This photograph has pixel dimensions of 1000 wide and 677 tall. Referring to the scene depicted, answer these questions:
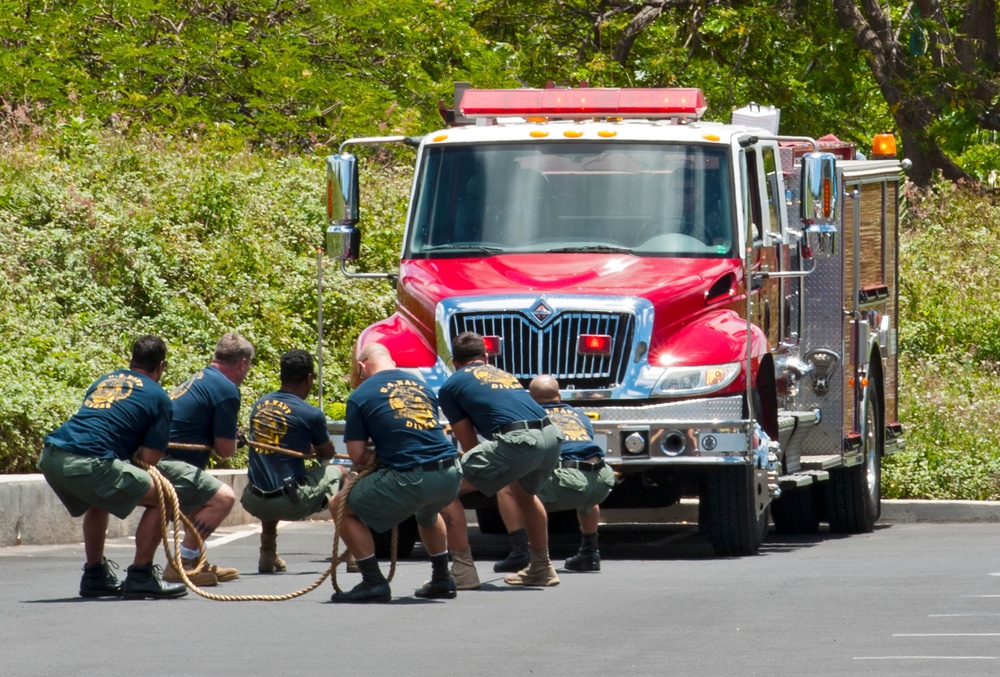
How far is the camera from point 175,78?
89.0 ft

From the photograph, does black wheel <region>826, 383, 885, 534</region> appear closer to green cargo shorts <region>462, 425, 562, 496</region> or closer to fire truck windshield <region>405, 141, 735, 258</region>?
fire truck windshield <region>405, 141, 735, 258</region>

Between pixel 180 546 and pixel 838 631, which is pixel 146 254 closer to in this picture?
pixel 180 546

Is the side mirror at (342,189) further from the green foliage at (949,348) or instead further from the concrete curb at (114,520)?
the green foliage at (949,348)

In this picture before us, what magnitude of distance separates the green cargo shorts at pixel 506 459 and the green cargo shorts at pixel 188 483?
156cm

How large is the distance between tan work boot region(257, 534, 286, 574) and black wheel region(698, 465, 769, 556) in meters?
2.84

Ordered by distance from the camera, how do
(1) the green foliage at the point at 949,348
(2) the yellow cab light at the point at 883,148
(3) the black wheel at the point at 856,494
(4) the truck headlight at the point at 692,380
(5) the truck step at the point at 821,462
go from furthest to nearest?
1. (1) the green foliage at the point at 949,348
2. (2) the yellow cab light at the point at 883,148
3. (3) the black wheel at the point at 856,494
4. (5) the truck step at the point at 821,462
5. (4) the truck headlight at the point at 692,380

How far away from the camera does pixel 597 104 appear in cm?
1415

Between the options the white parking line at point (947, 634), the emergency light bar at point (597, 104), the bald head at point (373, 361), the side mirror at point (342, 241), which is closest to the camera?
the white parking line at point (947, 634)

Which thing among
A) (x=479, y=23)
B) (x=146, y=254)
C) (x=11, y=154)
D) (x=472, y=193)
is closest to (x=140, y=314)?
(x=146, y=254)

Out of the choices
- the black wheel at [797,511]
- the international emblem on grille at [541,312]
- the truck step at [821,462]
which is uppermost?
the international emblem on grille at [541,312]

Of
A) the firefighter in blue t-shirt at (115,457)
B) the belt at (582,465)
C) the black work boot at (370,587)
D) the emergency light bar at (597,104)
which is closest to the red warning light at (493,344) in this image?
the belt at (582,465)

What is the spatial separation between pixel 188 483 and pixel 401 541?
244 centimetres

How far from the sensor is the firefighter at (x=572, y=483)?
38.1 feet

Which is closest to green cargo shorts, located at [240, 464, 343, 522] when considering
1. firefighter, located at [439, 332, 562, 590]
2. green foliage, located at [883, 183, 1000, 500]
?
firefighter, located at [439, 332, 562, 590]
